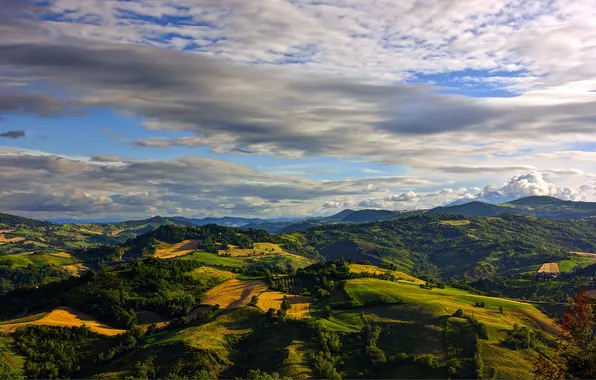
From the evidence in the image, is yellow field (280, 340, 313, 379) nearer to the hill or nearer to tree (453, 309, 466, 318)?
the hill

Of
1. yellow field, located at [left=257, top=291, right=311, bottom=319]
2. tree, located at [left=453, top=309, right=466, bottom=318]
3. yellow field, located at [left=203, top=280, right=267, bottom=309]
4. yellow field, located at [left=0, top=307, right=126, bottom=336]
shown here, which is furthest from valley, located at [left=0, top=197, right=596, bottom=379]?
yellow field, located at [left=0, top=307, right=126, bottom=336]

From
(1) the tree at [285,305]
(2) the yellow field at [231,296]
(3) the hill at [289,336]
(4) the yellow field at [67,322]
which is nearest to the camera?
(3) the hill at [289,336]

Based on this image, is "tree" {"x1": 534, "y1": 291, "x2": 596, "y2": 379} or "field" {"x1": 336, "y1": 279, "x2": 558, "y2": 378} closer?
"tree" {"x1": 534, "y1": 291, "x2": 596, "y2": 379}

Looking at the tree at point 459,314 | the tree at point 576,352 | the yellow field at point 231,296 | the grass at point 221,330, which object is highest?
the tree at point 576,352

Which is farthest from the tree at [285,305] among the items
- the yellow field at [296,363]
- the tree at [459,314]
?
the tree at [459,314]

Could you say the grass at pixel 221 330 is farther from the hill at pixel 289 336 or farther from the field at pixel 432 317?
the field at pixel 432 317

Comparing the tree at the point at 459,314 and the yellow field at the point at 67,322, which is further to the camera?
A: the yellow field at the point at 67,322
